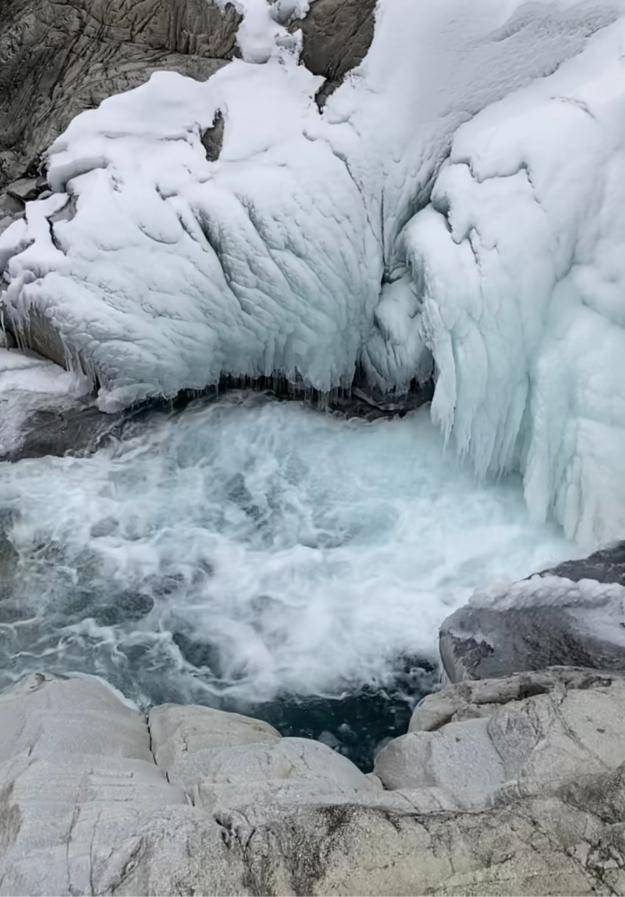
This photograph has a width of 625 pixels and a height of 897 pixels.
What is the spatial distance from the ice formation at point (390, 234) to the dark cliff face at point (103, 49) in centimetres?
21

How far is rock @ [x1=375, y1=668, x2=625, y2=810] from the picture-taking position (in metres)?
2.74

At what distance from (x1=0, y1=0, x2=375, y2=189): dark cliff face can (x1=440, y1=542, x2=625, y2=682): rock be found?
4.17 metres

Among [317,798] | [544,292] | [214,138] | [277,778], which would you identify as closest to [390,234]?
[544,292]

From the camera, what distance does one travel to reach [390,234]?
5.92 m

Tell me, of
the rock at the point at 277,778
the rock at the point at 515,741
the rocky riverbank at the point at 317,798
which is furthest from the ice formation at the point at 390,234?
the rock at the point at 277,778

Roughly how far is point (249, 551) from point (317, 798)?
2.90 metres

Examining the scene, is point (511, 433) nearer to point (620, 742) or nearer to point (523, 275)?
point (523, 275)

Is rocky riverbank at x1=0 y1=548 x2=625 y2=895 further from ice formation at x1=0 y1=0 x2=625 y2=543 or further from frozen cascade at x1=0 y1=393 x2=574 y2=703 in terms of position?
ice formation at x1=0 y1=0 x2=625 y2=543

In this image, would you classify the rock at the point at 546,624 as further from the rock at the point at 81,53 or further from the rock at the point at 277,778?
the rock at the point at 81,53

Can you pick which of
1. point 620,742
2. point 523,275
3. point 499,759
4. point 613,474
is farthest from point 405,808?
point 523,275

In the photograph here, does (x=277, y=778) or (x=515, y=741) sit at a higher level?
(x=515, y=741)

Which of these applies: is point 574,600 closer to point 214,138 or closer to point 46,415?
point 46,415

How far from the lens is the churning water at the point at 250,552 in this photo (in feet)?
15.3

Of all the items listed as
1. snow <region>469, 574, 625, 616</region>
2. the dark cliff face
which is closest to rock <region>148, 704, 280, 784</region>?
snow <region>469, 574, 625, 616</region>
